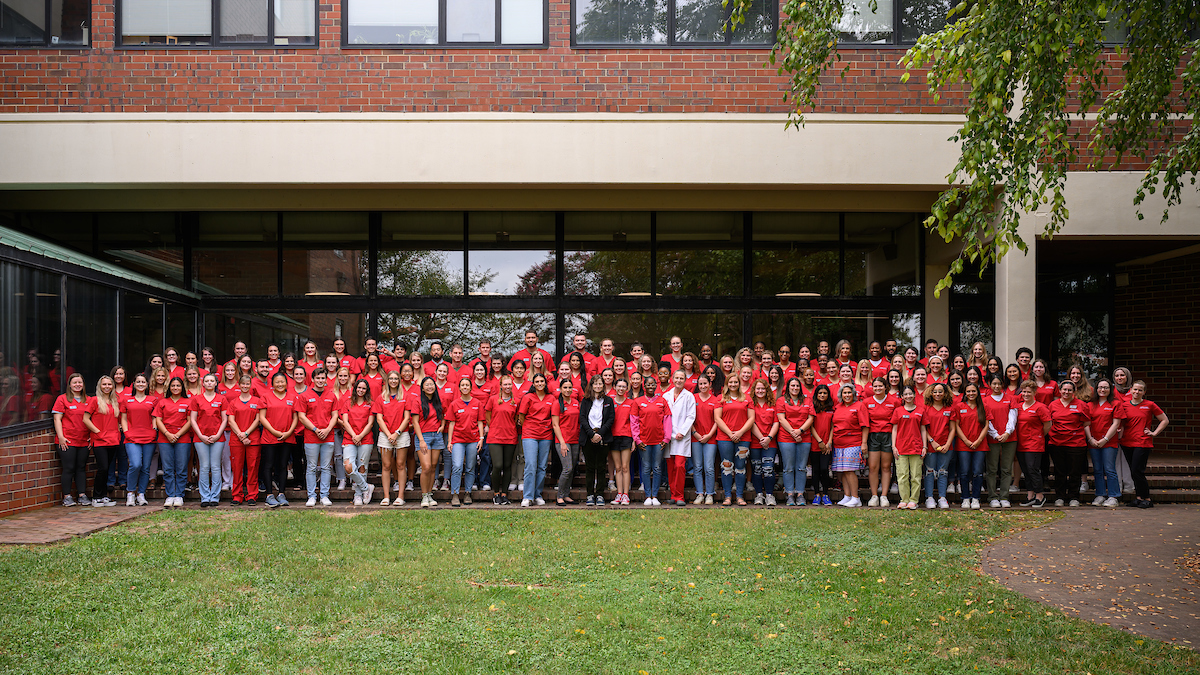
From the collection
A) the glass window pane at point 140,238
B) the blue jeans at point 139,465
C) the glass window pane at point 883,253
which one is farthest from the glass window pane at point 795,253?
the glass window pane at point 140,238

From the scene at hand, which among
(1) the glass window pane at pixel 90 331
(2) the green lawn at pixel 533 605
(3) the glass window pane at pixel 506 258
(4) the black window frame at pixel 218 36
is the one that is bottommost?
(2) the green lawn at pixel 533 605

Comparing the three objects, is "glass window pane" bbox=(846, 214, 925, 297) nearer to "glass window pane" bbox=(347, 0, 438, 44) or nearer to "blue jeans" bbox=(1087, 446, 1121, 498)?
"blue jeans" bbox=(1087, 446, 1121, 498)

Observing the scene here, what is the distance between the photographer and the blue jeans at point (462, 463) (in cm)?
1048

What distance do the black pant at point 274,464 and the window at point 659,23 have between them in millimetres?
7240

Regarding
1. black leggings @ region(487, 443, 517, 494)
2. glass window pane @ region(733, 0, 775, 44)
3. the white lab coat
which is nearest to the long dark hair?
black leggings @ region(487, 443, 517, 494)

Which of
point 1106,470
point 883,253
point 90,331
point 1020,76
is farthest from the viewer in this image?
point 883,253

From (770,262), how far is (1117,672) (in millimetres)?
9535

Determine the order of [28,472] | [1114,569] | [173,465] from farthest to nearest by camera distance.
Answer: [173,465] → [28,472] → [1114,569]

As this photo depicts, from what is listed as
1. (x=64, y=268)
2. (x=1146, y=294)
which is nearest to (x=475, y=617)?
(x=64, y=268)

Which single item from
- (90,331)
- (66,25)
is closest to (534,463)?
(90,331)

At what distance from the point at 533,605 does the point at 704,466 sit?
5.21 m

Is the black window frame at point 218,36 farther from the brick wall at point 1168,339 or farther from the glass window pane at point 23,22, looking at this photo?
the brick wall at point 1168,339

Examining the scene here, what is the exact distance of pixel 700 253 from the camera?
1366 centimetres

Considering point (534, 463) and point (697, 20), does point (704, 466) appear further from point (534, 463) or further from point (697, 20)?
point (697, 20)
